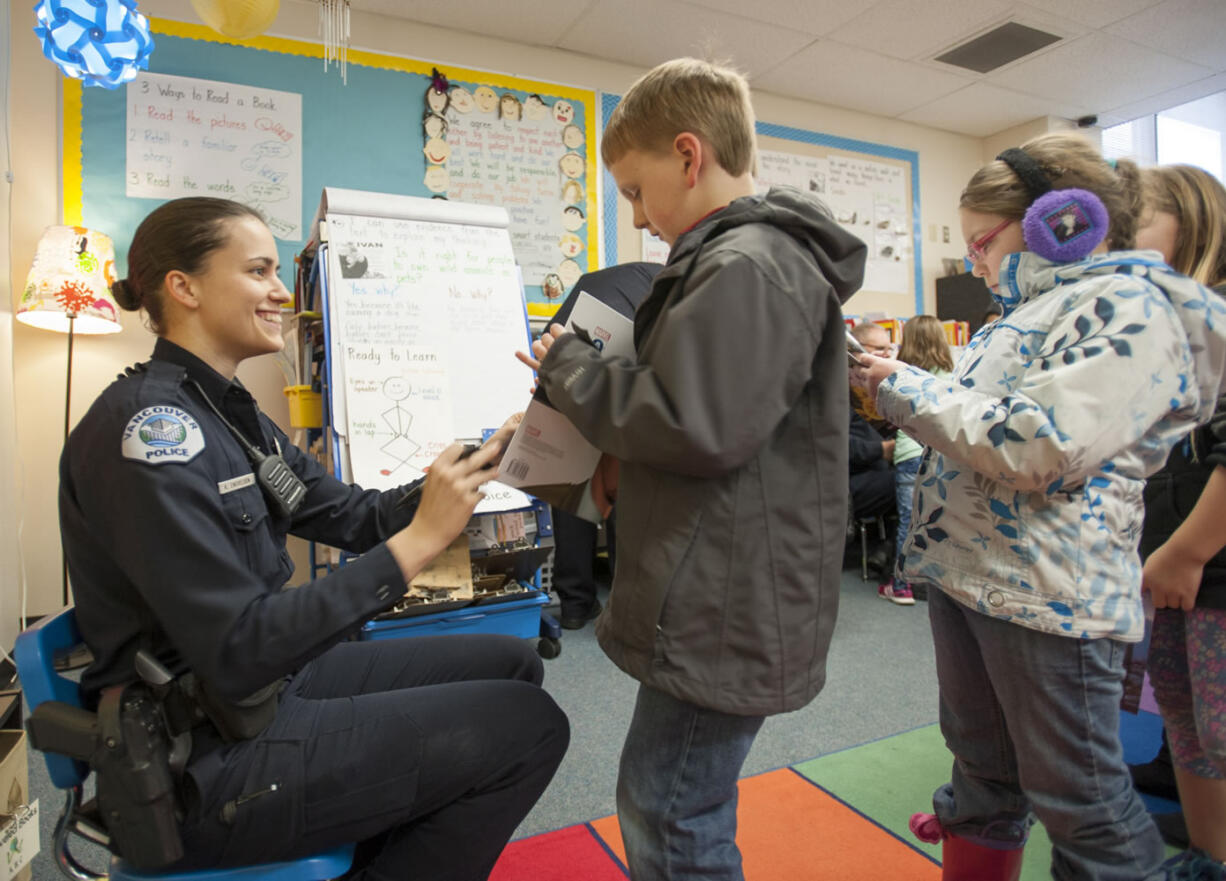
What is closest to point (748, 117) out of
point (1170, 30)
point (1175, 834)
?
point (1175, 834)

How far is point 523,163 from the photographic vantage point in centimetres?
365

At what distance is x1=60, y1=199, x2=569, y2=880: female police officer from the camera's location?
32.8 inches

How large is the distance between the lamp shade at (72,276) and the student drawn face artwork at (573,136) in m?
2.13

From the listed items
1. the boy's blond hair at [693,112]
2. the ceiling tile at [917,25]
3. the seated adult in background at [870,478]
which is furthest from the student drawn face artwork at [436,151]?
the boy's blond hair at [693,112]

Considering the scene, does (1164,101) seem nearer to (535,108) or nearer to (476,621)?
(535,108)

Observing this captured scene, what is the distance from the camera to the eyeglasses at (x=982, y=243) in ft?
3.59

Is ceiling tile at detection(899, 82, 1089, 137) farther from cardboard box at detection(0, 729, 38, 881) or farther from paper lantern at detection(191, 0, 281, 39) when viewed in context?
cardboard box at detection(0, 729, 38, 881)

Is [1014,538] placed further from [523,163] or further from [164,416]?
[523,163]

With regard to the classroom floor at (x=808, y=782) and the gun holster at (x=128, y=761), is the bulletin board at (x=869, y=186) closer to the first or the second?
the classroom floor at (x=808, y=782)

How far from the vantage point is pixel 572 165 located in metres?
3.76

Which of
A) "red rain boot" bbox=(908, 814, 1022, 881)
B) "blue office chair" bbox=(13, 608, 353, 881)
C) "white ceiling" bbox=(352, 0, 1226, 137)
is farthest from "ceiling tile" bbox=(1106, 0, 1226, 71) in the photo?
"blue office chair" bbox=(13, 608, 353, 881)

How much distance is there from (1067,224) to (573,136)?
10.4ft

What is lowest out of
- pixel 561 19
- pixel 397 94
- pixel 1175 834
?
pixel 1175 834

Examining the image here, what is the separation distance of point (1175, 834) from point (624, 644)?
146 centimetres
